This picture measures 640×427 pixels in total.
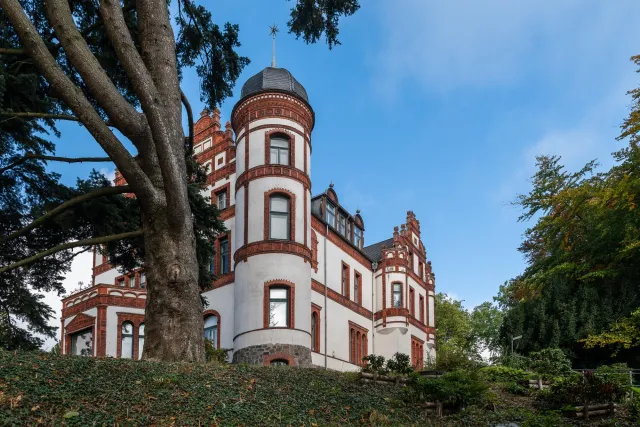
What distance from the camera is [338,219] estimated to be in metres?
38.8

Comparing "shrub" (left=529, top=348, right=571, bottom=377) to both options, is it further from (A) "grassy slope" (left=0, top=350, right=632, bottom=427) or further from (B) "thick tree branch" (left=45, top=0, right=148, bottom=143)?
(B) "thick tree branch" (left=45, top=0, right=148, bottom=143)

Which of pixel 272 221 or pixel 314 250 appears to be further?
pixel 314 250

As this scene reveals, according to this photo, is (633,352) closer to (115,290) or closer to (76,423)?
(115,290)

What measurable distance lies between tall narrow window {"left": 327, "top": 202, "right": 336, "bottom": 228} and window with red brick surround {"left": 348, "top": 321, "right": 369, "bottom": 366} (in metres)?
5.00

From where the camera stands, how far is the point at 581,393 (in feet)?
51.1

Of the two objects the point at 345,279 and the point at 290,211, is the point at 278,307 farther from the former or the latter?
the point at 345,279

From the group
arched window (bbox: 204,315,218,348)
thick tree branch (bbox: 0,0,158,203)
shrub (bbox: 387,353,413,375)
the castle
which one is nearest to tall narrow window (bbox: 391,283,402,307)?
the castle

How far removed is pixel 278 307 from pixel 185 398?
59.7 ft

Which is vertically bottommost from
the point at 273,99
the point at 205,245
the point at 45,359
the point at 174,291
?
the point at 45,359

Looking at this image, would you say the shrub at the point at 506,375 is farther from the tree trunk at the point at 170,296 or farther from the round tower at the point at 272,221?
the round tower at the point at 272,221

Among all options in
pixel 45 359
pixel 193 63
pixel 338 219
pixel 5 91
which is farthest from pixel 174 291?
pixel 338 219

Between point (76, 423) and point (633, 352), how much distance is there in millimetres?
25051

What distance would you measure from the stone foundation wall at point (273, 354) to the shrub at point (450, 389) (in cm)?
1366

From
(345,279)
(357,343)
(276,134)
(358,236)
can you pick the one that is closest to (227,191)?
(276,134)
